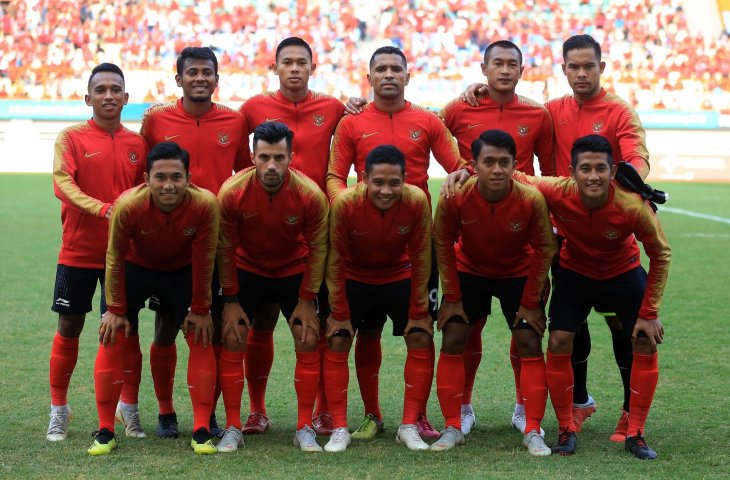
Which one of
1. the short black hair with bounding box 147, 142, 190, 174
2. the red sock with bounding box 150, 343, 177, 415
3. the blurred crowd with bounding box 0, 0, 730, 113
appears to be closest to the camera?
the short black hair with bounding box 147, 142, 190, 174

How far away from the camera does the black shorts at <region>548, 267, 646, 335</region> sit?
502cm

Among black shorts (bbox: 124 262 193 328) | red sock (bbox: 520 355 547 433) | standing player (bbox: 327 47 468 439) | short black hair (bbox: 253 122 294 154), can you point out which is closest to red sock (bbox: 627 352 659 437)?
red sock (bbox: 520 355 547 433)

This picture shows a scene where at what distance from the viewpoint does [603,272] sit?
5051mm

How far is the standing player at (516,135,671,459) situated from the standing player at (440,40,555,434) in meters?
0.54

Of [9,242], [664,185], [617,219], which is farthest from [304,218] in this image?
[664,185]

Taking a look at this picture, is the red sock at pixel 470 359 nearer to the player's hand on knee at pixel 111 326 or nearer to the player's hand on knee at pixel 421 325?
the player's hand on knee at pixel 421 325

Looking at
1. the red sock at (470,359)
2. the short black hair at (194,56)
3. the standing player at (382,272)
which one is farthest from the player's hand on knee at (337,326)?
the short black hair at (194,56)

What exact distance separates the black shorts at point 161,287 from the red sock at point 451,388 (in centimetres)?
134

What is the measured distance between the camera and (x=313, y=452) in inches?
193

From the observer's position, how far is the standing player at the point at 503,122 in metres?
5.51

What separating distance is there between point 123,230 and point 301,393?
1.22 meters

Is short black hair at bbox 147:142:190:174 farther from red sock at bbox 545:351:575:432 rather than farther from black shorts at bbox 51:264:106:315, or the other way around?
red sock at bbox 545:351:575:432

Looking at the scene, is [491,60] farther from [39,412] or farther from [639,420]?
[39,412]

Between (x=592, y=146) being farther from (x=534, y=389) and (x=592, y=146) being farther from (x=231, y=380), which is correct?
(x=231, y=380)
